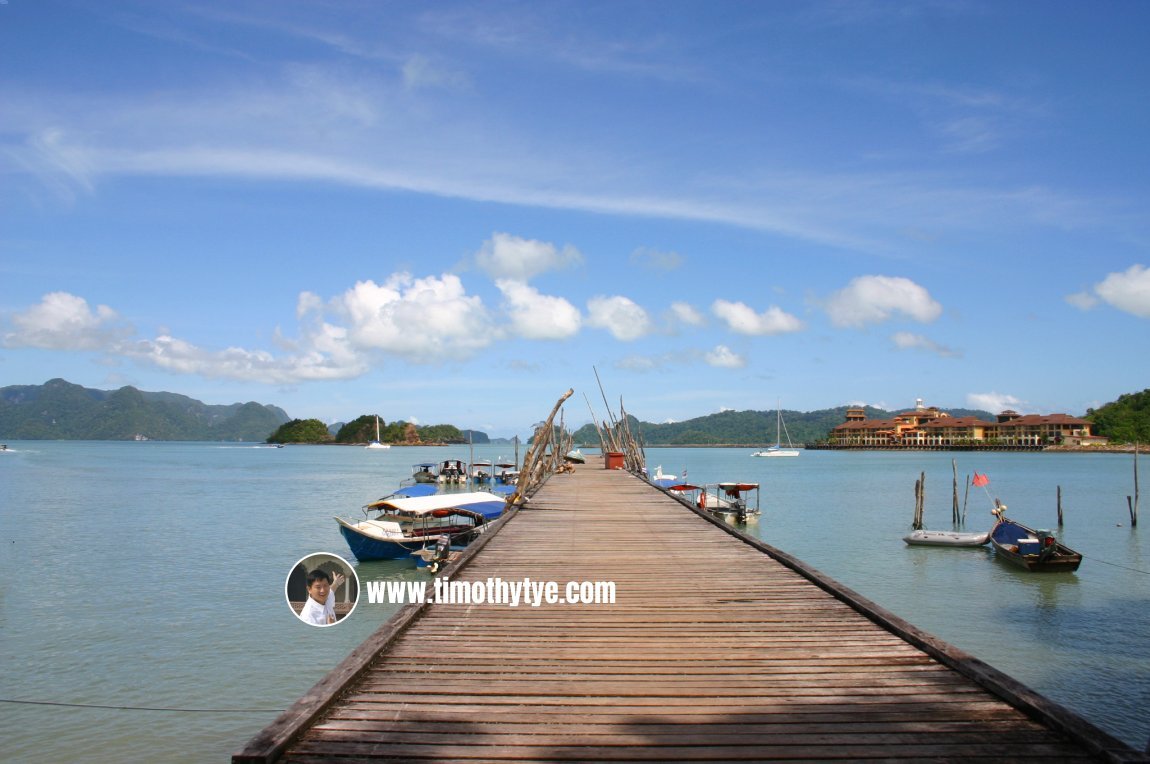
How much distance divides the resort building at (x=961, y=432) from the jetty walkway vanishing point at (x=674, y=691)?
440 ft

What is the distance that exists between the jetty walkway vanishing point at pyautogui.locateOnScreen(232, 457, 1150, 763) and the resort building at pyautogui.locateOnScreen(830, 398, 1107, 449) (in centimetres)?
13426

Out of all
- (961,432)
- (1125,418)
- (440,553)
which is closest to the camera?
(440,553)

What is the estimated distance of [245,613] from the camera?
1502 centimetres

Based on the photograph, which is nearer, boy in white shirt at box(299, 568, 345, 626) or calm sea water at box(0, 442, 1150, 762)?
boy in white shirt at box(299, 568, 345, 626)

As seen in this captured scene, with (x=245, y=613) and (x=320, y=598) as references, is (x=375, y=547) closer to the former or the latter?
(x=245, y=613)

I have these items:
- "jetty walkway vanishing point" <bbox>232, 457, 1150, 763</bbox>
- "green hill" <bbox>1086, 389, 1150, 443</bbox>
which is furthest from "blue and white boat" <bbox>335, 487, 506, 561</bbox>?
"green hill" <bbox>1086, 389, 1150, 443</bbox>

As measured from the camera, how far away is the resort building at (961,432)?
123250 millimetres

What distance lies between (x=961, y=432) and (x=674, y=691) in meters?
144

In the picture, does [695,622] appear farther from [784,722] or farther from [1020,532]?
[1020,532]

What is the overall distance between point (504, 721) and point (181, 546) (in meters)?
22.6

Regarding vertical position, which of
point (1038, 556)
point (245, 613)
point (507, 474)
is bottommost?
point (245, 613)

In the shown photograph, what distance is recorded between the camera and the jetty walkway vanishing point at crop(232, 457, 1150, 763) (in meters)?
4.14

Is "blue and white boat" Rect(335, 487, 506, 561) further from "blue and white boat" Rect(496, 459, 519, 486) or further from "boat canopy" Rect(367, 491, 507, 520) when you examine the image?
"blue and white boat" Rect(496, 459, 519, 486)

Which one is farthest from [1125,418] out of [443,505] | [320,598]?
[320,598]
